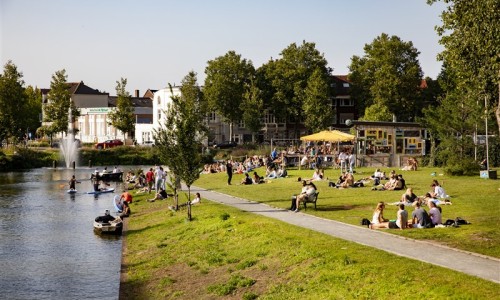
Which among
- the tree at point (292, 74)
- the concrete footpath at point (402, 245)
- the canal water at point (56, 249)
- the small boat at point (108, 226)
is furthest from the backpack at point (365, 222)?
the tree at point (292, 74)

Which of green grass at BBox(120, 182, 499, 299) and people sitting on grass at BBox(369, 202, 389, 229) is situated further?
people sitting on grass at BBox(369, 202, 389, 229)

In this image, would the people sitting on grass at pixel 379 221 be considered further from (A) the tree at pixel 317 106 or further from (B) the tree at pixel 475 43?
(A) the tree at pixel 317 106

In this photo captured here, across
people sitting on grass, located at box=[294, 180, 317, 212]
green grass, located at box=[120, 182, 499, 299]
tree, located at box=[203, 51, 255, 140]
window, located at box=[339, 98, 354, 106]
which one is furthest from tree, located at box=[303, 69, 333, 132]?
people sitting on grass, located at box=[294, 180, 317, 212]

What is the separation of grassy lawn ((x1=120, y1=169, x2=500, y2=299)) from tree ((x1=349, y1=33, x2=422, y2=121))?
64218mm

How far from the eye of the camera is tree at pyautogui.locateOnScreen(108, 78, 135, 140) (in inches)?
4301

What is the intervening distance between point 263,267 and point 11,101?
91.0 metres

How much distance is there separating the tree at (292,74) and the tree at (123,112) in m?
23.8

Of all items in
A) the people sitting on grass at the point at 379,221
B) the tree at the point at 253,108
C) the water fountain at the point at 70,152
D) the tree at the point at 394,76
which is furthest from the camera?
the tree at the point at 253,108

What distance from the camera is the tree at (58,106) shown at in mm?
108750

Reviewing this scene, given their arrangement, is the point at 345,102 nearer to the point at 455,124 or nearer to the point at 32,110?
the point at 32,110

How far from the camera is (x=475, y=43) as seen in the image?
27672 millimetres

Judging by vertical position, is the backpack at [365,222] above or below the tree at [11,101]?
below

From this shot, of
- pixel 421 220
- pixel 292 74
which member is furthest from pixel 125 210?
pixel 292 74

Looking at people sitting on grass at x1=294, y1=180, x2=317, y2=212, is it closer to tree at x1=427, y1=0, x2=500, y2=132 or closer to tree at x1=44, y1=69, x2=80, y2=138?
tree at x1=427, y1=0, x2=500, y2=132
